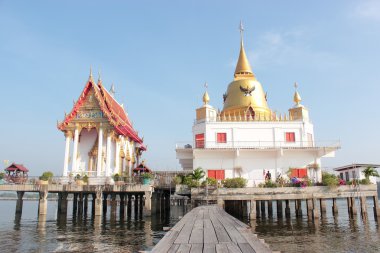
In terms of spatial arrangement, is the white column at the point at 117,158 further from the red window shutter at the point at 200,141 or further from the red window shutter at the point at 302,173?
the red window shutter at the point at 302,173

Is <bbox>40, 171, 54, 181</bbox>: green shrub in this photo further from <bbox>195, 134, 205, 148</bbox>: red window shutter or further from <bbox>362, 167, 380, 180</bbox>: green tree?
<bbox>362, 167, 380, 180</bbox>: green tree

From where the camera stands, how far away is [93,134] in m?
35.8

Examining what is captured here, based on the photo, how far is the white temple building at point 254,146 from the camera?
31.5 meters

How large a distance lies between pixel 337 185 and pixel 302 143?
7658mm

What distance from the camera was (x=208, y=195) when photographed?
80.5ft

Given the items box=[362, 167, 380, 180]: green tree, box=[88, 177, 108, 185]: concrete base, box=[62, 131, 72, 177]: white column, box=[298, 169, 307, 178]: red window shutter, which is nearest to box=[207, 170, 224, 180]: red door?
box=[298, 169, 307, 178]: red window shutter

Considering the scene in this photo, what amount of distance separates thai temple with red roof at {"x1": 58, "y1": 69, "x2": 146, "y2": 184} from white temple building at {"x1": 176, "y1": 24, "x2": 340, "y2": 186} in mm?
7279

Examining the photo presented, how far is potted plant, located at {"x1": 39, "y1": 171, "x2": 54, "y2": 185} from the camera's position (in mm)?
28302

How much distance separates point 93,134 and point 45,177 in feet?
27.4

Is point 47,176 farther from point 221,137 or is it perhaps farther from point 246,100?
point 246,100

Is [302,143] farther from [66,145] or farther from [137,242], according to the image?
[66,145]

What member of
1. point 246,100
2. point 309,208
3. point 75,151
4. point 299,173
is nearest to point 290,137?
point 299,173

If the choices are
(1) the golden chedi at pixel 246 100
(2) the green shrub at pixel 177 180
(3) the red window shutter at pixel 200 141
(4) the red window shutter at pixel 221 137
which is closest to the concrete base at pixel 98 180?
(2) the green shrub at pixel 177 180

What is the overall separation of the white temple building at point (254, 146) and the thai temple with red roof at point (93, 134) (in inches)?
287
